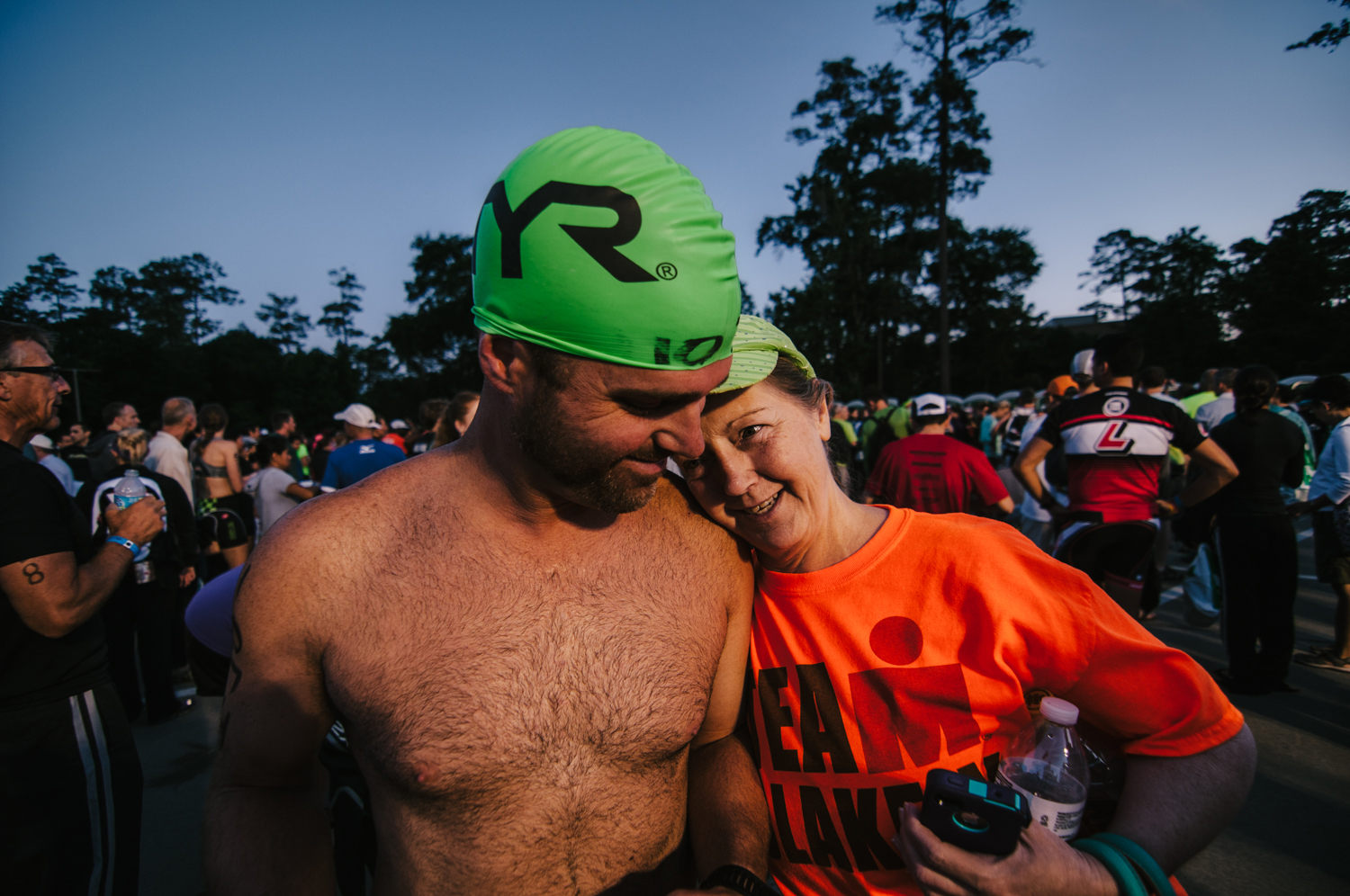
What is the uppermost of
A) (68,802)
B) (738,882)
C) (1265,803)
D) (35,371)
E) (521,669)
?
(35,371)

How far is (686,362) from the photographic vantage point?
54.1 inches

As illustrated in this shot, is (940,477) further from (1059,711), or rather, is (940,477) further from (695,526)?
(1059,711)

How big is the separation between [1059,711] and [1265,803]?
12.6ft

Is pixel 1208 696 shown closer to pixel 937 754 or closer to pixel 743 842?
pixel 937 754

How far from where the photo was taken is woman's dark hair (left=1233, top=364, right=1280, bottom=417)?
4996 mm

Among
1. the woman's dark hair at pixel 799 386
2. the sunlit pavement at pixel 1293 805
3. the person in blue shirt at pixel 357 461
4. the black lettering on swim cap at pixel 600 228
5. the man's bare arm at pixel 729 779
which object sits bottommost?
the sunlit pavement at pixel 1293 805

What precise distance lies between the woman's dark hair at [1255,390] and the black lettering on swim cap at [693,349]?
18.8 feet

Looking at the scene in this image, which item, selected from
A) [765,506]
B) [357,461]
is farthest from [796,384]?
[357,461]

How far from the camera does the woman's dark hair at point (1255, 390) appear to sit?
5.00m

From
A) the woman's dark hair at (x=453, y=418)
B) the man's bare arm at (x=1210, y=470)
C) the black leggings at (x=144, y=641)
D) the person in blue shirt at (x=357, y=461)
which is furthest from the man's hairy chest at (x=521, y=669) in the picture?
the person in blue shirt at (x=357, y=461)

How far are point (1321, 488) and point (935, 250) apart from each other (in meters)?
34.8

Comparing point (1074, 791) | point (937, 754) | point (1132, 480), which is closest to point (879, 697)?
point (937, 754)

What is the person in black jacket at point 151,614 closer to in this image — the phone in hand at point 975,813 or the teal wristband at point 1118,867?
the phone in hand at point 975,813

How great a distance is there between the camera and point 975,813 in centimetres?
112
